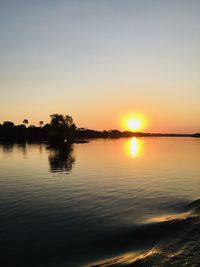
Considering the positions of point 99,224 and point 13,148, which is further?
point 13,148

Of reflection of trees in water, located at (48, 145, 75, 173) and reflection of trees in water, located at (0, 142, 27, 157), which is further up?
reflection of trees in water, located at (0, 142, 27, 157)

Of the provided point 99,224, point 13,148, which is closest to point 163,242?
point 99,224

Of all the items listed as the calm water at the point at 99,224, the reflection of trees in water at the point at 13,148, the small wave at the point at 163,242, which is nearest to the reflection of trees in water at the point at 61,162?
the reflection of trees in water at the point at 13,148

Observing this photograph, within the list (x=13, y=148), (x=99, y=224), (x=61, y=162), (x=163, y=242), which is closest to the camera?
(x=163, y=242)

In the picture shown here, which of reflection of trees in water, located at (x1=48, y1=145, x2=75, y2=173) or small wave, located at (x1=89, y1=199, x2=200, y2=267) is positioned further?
→ reflection of trees in water, located at (x1=48, y1=145, x2=75, y2=173)

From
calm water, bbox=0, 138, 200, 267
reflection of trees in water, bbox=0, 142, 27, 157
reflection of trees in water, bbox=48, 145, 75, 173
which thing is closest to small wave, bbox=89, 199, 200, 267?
calm water, bbox=0, 138, 200, 267

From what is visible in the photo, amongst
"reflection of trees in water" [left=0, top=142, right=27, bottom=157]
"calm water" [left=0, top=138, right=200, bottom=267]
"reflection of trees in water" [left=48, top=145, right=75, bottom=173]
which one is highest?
"reflection of trees in water" [left=0, top=142, right=27, bottom=157]

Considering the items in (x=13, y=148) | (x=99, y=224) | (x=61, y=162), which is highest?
(x=13, y=148)

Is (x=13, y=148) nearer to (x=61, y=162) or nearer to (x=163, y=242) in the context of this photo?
(x=61, y=162)

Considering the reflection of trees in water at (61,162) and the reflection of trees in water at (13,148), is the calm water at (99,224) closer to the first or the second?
the reflection of trees in water at (61,162)

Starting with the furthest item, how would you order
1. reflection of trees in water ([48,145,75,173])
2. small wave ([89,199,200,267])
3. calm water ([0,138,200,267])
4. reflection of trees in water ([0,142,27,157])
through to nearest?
reflection of trees in water ([0,142,27,157])
reflection of trees in water ([48,145,75,173])
calm water ([0,138,200,267])
small wave ([89,199,200,267])

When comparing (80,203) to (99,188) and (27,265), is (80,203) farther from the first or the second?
(27,265)

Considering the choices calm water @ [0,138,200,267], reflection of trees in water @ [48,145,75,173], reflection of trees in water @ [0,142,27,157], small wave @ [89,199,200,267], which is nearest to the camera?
small wave @ [89,199,200,267]

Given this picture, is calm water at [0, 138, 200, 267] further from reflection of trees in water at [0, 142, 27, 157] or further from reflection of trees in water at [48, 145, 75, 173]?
reflection of trees in water at [0, 142, 27, 157]
